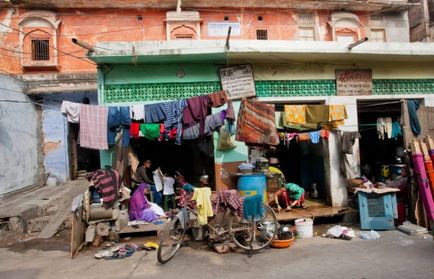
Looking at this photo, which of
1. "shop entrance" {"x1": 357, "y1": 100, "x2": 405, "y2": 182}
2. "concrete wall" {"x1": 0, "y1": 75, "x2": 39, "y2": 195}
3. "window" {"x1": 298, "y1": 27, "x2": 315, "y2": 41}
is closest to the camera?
"shop entrance" {"x1": 357, "y1": 100, "x2": 405, "y2": 182}

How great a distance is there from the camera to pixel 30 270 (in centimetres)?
592

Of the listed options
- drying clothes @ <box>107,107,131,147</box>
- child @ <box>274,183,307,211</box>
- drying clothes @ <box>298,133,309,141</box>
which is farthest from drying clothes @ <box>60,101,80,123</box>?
drying clothes @ <box>298,133,309,141</box>

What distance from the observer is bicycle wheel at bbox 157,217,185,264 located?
5.96 metres

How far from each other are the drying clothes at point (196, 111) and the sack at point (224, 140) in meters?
0.60

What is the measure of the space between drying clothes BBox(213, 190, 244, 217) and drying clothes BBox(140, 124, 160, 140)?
2.37 metres

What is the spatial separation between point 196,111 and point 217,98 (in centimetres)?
62

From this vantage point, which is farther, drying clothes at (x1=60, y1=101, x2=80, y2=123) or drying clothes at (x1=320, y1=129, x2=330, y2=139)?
drying clothes at (x1=320, y1=129, x2=330, y2=139)

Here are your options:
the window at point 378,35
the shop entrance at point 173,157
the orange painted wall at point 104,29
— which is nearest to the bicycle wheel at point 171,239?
the shop entrance at point 173,157

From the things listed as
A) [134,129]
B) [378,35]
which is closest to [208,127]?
[134,129]

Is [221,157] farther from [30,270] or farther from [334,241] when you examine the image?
[30,270]

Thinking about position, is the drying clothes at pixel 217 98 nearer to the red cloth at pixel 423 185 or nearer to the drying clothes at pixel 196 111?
the drying clothes at pixel 196 111

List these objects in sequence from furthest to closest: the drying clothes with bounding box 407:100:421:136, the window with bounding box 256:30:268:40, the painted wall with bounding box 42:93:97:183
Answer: the window with bounding box 256:30:268:40, the painted wall with bounding box 42:93:97:183, the drying clothes with bounding box 407:100:421:136

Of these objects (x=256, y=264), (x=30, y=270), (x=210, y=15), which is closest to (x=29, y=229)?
(x=30, y=270)

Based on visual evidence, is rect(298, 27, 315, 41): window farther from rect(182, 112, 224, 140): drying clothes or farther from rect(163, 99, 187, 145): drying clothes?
rect(163, 99, 187, 145): drying clothes
